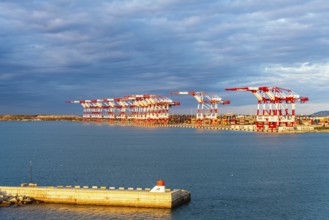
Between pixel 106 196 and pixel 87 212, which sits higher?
pixel 106 196

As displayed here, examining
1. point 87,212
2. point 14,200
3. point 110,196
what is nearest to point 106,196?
point 110,196

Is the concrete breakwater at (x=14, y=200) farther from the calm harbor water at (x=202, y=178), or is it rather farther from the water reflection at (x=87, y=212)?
the calm harbor water at (x=202, y=178)

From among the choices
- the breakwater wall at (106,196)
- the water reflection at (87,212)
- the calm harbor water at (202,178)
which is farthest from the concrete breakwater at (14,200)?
the calm harbor water at (202,178)

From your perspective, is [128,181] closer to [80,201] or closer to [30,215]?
[80,201]

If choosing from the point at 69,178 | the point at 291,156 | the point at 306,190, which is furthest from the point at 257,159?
the point at 69,178

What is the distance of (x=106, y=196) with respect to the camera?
27.0m

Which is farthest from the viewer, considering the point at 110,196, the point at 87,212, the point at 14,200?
the point at 14,200

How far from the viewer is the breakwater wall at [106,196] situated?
26188 mm

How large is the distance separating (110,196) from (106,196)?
10.9 inches

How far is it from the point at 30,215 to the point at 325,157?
140 ft

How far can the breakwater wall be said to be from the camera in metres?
26.2

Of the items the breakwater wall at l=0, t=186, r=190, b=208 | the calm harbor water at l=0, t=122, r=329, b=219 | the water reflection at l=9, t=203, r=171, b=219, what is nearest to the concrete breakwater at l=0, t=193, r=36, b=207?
the breakwater wall at l=0, t=186, r=190, b=208

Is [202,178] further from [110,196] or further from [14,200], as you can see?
[14,200]

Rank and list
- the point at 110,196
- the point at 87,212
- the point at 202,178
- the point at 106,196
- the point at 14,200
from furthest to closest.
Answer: the point at 202,178, the point at 14,200, the point at 106,196, the point at 110,196, the point at 87,212
